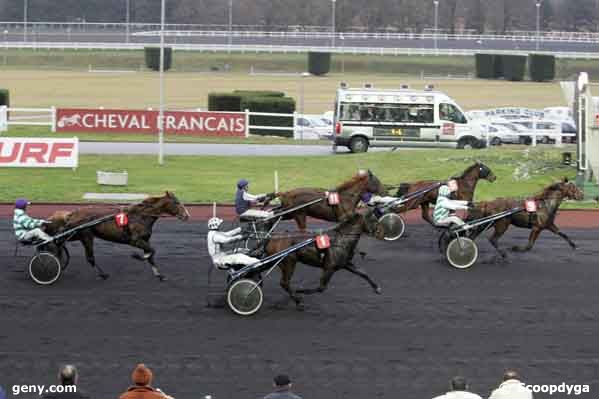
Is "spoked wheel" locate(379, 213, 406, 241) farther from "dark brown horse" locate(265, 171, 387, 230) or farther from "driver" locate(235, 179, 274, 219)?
"driver" locate(235, 179, 274, 219)

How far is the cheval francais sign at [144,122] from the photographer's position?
37.0 metres

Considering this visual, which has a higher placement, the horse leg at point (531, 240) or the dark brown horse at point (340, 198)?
the dark brown horse at point (340, 198)

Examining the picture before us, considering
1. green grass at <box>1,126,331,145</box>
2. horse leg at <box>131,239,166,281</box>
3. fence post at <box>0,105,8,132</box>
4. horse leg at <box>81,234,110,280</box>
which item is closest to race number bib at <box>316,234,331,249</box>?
horse leg at <box>131,239,166,281</box>

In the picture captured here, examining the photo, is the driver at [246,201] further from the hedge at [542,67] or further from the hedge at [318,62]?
the hedge at [318,62]

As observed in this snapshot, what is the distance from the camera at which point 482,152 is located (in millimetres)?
28562

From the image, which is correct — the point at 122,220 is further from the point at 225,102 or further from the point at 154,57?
the point at 154,57

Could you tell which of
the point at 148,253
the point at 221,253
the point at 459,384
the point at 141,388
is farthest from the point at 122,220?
the point at 459,384

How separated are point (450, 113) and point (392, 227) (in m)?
14.8

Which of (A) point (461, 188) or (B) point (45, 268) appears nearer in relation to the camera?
(B) point (45, 268)

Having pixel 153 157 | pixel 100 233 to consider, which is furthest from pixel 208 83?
pixel 100 233

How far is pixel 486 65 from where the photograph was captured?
251ft

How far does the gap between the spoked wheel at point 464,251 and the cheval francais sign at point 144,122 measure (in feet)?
68.6

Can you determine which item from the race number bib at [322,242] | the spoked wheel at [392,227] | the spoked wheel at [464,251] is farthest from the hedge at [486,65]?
the race number bib at [322,242]

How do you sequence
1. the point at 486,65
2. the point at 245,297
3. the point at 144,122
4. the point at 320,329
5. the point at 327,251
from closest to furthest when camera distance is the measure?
the point at 320,329 → the point at 245,297 → the point at 327,251 → the point at 144,122 → the point at 486,65
